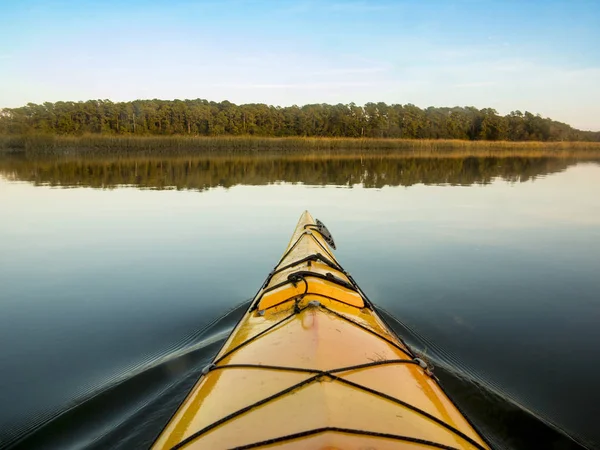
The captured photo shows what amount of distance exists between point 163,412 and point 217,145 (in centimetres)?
4347

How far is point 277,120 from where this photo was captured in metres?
74.0

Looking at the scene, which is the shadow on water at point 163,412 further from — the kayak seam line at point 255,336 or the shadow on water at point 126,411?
the kayak seam line at point 255,336

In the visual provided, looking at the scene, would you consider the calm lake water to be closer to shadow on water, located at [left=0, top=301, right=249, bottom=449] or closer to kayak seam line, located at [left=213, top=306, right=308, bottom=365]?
shadow on water, located at [left=0, top=301, right=249, bottom=449]

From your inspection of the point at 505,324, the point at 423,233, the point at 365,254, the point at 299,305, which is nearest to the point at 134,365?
the point at 299,305

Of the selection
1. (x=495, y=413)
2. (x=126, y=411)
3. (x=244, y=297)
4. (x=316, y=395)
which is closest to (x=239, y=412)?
(x=316, y=395)

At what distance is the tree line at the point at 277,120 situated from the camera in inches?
2665

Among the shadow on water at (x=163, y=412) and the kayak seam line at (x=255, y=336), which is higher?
the kayak seam line at (x=255, y=336)

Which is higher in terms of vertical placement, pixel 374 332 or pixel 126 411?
pixel 374 332

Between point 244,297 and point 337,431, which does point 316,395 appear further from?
point 244,297

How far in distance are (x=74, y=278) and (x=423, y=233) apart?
6.90m

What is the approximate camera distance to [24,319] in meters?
5.67

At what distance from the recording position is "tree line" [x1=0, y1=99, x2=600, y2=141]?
67688 millimetres

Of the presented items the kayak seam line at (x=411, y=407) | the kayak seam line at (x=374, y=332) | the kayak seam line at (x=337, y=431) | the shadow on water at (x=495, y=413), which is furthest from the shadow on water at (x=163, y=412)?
the kayak seam line at (x=337, y=431)

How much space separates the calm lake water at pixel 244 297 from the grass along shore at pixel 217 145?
31.0m
